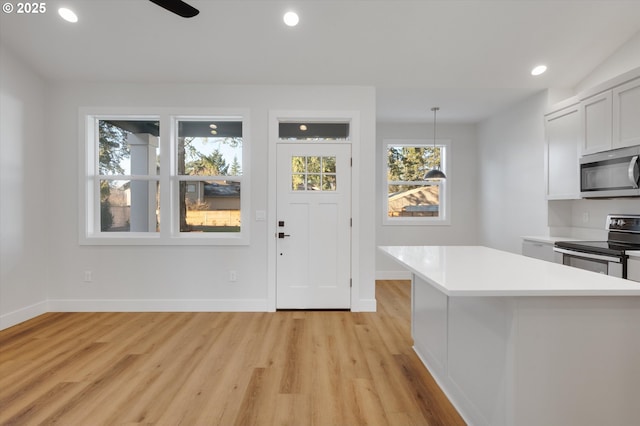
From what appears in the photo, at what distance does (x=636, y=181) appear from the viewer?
8.61 feet

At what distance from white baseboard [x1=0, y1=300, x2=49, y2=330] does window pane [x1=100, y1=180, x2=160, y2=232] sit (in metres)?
1.06

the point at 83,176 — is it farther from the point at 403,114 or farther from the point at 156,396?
the point at 403,114

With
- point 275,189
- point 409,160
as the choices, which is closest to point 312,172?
point 275,189

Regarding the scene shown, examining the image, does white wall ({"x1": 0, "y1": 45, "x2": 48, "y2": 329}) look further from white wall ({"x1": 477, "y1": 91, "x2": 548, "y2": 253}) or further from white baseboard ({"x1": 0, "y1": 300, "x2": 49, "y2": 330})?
white wall ({"x1": 477, "y1": 91, "x2": 548, "y2": 253})

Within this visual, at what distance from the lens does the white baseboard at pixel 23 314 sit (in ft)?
10.3

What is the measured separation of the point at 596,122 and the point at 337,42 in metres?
2.69

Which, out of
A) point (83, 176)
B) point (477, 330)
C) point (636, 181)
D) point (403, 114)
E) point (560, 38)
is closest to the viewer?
point (477, 330)

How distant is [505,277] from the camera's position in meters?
1.49

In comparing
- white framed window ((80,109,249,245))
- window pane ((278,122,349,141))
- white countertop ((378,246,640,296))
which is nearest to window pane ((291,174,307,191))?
window pane ((278,122,349,141))

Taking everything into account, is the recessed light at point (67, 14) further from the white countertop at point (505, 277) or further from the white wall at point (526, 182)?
the white wall at point (526, 182)

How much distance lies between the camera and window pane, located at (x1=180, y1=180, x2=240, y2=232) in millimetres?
3801

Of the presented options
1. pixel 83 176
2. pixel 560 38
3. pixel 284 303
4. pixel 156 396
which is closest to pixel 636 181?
pixel 560 38

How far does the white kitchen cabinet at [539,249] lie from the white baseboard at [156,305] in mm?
3221

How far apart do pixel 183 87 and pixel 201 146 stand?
2.33 feet
